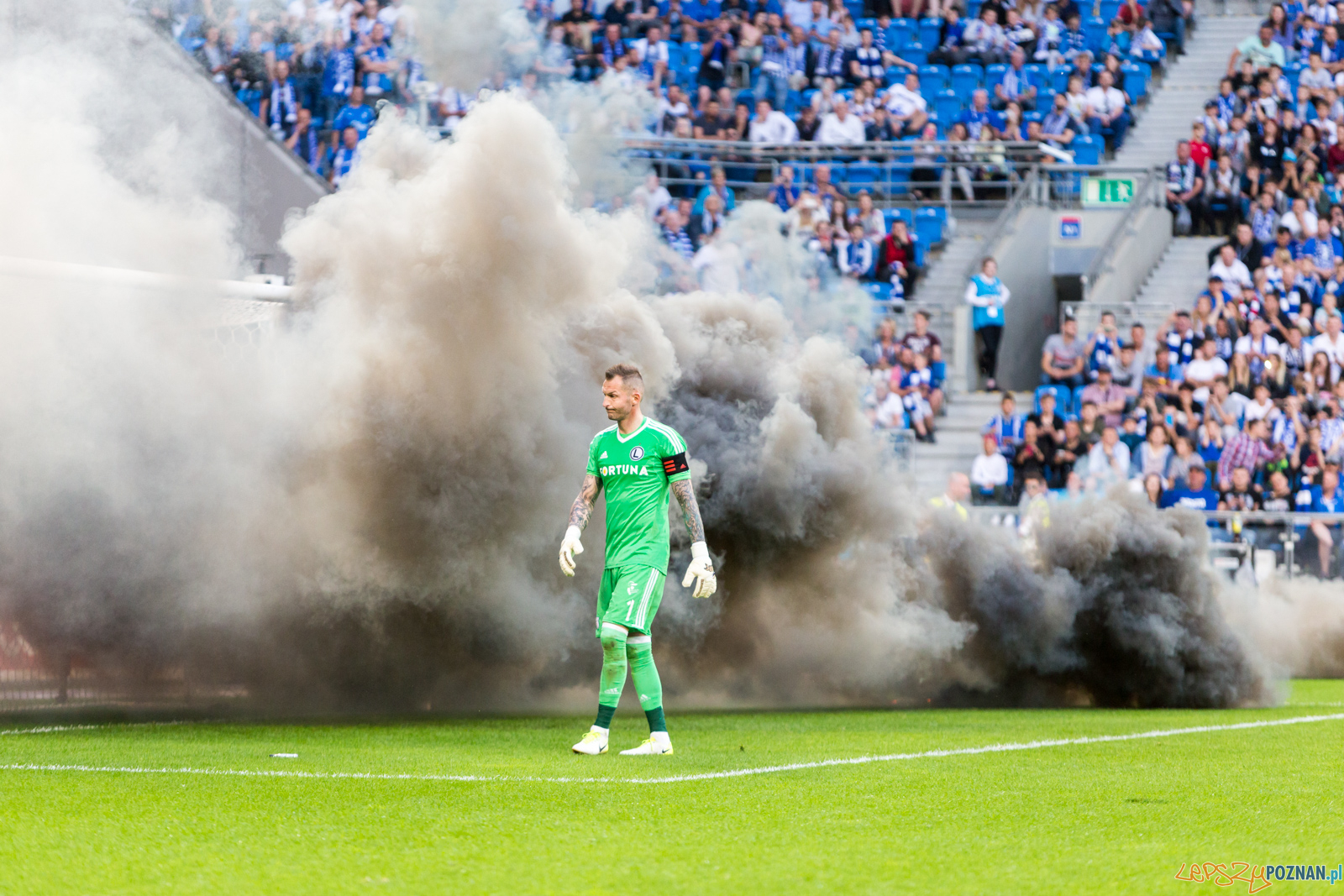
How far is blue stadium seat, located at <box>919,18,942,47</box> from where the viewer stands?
27.8 metres

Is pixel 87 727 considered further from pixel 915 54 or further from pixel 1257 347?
pixel 915 54

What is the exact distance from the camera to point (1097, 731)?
1193 centimetres

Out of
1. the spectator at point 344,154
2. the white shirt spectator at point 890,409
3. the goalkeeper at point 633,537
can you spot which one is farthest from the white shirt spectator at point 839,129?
the goalkeeper at point 633,537

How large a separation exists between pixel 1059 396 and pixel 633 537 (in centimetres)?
1340

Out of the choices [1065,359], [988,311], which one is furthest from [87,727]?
[988,311]

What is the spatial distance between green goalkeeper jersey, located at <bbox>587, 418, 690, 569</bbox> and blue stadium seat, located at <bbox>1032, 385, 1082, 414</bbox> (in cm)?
1274

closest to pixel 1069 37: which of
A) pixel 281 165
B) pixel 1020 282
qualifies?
pixel 1020 282

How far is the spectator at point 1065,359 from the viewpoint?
2238 cm

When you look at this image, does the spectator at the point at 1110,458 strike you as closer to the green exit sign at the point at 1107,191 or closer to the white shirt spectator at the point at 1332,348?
the white shirt spectator at the point at 1332,348

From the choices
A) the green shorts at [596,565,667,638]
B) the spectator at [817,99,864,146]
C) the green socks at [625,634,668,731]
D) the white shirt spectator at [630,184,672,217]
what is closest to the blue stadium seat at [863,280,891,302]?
the spectator at [817,99,864,146]

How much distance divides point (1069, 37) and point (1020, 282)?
5.30 meters

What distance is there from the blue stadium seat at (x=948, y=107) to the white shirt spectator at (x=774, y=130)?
339 centimetres

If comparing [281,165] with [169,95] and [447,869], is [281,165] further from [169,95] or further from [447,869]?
[447,869]

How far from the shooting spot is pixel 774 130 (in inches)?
920
